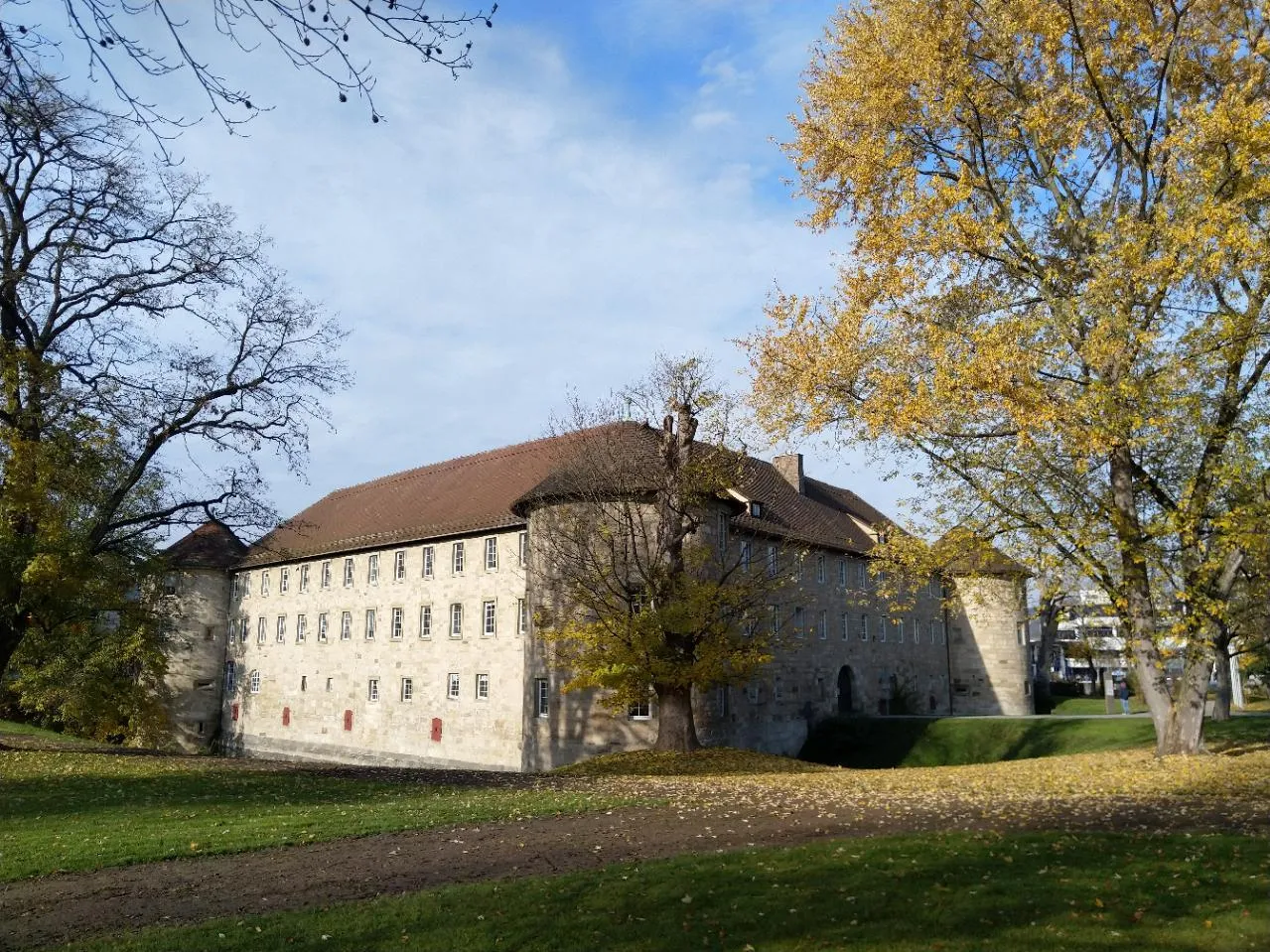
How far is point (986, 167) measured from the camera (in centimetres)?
1881

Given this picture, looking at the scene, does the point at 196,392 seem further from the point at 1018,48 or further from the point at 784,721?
the point at 784,721

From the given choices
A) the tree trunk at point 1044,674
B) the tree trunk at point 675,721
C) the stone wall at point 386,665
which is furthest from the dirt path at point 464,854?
the tree trunk at point 1044,674

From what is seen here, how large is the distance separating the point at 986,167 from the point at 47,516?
19.8 meters

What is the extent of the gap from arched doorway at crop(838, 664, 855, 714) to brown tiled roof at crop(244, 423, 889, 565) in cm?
533

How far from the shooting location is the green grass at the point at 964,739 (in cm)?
3070

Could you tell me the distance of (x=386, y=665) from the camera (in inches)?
1547

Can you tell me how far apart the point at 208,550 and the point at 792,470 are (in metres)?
29.9

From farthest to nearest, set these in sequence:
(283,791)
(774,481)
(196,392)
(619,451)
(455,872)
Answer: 1. (774,481)
2. (619,451)
3. (196,392)
4. (283,791)
5. (455,872)

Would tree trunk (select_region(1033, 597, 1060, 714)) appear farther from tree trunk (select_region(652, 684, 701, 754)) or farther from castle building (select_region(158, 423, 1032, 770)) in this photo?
tree trunk (select_region(652, 684, 701, 754))

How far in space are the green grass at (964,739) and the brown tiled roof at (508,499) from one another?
740 cm

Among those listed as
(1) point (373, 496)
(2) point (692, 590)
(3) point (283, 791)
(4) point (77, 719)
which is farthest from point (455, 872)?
(1) point (373, 496)

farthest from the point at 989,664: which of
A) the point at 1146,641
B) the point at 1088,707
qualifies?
the point at 1146,641

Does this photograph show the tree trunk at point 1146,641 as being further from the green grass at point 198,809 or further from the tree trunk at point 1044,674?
the tree trunk at point 1044,674

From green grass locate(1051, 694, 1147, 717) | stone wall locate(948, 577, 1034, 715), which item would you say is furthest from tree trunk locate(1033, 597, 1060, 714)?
stone wall locate(948, 577, 1034, 715)
